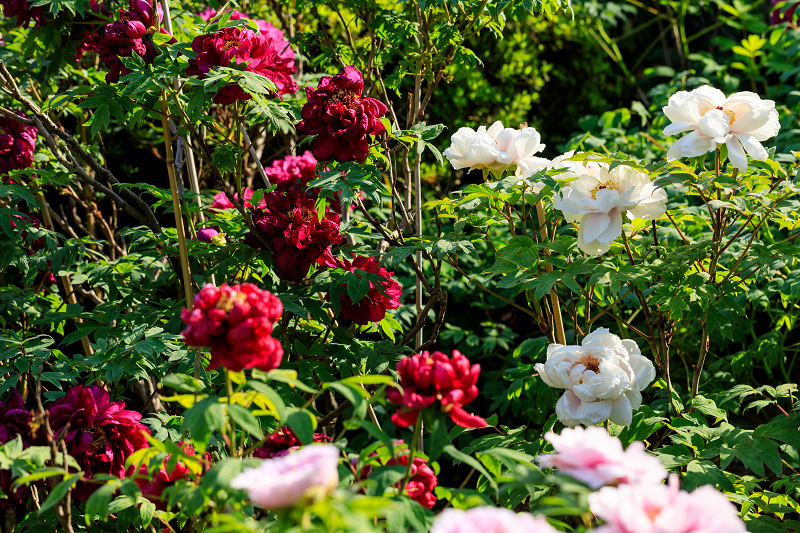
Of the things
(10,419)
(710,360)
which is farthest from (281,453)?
(710,360)

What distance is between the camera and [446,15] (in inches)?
84.4

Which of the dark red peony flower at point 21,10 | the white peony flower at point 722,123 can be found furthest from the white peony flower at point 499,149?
the dark red peony flower at point 21,10

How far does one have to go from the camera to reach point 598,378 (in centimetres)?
146

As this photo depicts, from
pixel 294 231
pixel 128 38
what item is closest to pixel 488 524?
pixel 294 231

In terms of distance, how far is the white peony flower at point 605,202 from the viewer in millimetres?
1574

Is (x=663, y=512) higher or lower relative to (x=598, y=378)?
higher

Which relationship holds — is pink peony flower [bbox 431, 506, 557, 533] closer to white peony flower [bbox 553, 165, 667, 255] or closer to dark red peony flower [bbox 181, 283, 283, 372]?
dark red peony flower [bbox 181, 283, 283, 372]

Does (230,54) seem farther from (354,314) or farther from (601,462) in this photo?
(601,462)

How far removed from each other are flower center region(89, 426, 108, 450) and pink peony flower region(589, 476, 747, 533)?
3.58ft

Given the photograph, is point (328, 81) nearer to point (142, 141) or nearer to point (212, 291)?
point (212, 291)

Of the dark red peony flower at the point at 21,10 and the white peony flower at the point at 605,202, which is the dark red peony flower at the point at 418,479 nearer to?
the white peony flower at the point at 605,202

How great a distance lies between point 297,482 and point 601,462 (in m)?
0.37

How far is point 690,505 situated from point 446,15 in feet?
5.67

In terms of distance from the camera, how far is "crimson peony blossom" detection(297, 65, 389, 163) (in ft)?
5.54
